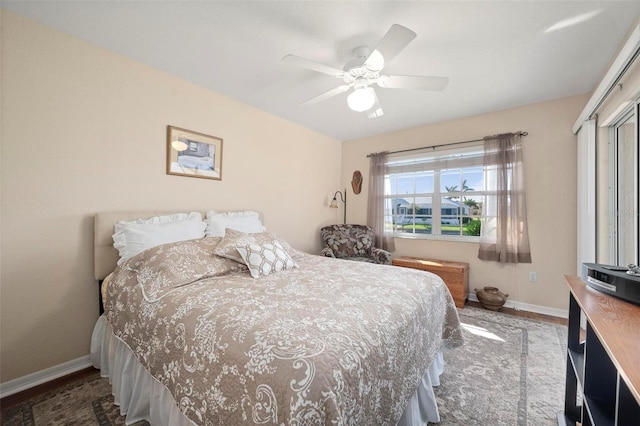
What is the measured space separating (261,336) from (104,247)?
1.76m

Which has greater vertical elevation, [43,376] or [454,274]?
[454,274]

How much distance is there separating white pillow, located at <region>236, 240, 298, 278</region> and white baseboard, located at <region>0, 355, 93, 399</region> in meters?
1.50

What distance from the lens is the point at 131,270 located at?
172 centimetres

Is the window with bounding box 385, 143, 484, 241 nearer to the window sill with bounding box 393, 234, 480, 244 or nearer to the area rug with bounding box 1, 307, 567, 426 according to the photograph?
the window sill with bounding box 393, 234, 480, 244

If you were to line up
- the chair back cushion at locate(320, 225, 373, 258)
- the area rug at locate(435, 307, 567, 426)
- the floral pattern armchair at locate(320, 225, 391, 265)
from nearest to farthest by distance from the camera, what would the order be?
the area rug at locate(435, 307, 567, 426) → the floral pattern armchair at locate(320, 225, 391, 265) → the chair back cushion at locate(320, 225, 373, 258)

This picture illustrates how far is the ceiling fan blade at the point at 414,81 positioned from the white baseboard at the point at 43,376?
313cm

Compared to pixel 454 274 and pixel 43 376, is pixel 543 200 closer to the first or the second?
pixel 454 274

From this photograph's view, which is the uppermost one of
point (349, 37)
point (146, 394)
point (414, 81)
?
point (349, 37)

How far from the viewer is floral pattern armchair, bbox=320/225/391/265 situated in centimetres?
373

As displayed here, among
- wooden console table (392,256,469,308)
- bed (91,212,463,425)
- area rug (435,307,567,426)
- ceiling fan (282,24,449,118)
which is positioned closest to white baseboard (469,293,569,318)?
area rug (435,307,567,426)

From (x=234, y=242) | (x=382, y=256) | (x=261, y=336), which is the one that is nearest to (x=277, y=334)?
(x=261, y=336)

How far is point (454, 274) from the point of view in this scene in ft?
10.5

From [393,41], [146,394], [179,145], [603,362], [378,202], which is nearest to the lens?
[603,362]

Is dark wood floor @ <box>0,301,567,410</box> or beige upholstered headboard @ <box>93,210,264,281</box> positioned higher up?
beige upholstered headboard @ <box>93,210,264,281</box>
